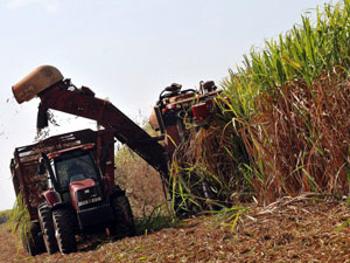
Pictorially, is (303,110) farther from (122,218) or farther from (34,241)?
(34,241)

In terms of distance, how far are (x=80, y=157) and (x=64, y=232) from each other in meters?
1.58

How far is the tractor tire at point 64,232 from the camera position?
10.5 m

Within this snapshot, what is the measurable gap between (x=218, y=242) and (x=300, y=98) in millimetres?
1912

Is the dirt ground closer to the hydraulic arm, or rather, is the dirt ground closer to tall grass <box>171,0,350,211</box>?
tall grass <box>171,0,350,211</box>

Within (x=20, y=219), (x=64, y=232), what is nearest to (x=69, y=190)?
(x=64, y=232)

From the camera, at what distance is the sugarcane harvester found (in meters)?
10.7

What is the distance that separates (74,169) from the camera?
11492 mm

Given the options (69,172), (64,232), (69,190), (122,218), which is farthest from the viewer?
(69,172)

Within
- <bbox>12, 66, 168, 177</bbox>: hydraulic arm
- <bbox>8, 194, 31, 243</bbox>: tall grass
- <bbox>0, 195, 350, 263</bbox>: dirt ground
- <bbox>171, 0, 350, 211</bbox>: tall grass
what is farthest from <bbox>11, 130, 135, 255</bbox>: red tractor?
<bbox>171, 0, 350, 211</bbox>: tall grass

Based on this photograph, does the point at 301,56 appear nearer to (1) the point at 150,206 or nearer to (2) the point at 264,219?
(2) the point at 264,219

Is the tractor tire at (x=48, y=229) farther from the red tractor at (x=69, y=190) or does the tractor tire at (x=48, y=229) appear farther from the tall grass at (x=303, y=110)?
the tall grass at (x=303, y=110)

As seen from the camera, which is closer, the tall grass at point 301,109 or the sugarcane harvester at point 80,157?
the tall grass at point 301,109

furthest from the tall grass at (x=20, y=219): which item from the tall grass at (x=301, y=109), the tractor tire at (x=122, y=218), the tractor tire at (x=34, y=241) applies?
the tall grass at (x=301, y=109)

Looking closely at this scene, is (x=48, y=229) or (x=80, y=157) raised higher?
(x=80, y=157)
